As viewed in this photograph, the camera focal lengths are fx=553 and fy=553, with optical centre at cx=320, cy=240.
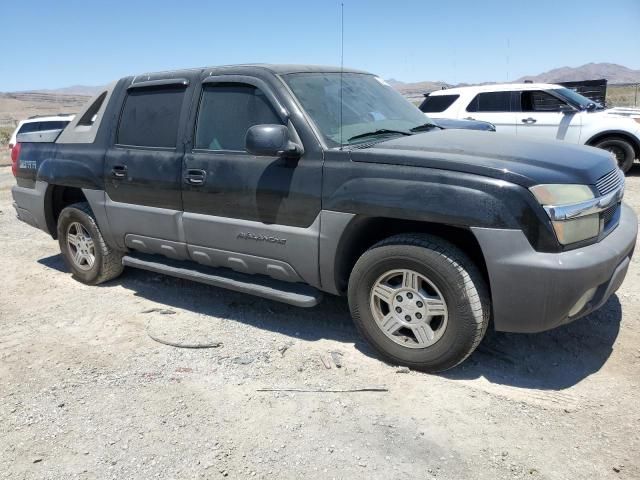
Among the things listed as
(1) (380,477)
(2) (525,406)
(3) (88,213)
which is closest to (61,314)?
(3) (88,213)

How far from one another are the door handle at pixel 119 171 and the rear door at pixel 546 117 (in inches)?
298

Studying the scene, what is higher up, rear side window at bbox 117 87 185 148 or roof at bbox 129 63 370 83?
roof at bbox 129 63 370 83

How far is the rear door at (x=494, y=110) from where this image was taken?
1023 cm

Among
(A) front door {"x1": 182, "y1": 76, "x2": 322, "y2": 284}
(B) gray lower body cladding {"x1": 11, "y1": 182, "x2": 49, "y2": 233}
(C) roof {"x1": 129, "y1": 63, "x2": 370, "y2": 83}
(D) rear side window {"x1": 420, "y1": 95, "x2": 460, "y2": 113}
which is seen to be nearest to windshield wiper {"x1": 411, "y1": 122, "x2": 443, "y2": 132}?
(C) roof {"x1": 129, "y1": 63, "x2": 370, "y2": 83}

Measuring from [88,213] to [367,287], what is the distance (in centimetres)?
302

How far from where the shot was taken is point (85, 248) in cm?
540

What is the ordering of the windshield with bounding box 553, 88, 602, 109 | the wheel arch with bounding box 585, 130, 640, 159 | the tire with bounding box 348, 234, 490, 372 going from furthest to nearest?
the windshield with bounding box 553, 88, 602, 109
the wheel arch with bounding box 585, 130, 640, 159
the tire with bounding box 348, 234, 490, 372

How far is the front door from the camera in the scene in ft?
12.1

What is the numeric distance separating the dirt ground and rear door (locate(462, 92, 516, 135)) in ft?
20.0

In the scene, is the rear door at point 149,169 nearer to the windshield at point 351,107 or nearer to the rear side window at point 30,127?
the windshield at point 351,107

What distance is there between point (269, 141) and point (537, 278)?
179cm

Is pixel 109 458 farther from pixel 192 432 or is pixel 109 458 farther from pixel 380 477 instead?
pixel 380 477

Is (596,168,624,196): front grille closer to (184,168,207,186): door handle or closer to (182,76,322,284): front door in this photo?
(182,76,322,284): front door

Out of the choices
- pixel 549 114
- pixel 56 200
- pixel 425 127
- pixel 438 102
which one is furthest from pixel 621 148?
pixel 56 200
